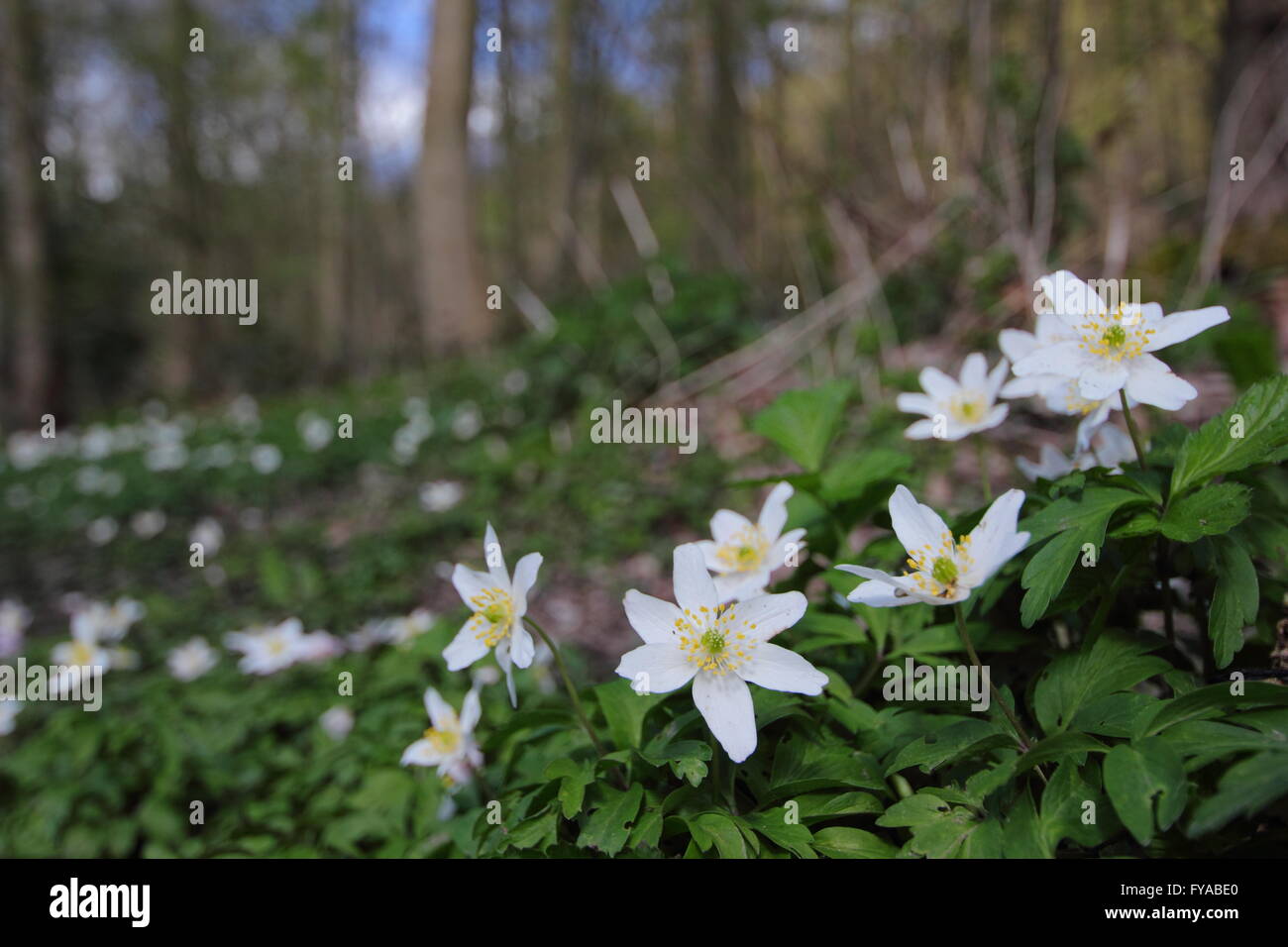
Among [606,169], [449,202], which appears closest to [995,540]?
[449,202]

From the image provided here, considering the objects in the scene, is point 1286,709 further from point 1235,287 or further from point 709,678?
point 1235,287

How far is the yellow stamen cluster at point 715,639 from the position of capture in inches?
40.0

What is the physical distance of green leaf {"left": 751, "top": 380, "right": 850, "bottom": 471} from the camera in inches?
57.3

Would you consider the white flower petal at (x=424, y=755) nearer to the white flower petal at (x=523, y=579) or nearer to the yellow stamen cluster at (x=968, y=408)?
the white flower petal at (x=523, y=579)

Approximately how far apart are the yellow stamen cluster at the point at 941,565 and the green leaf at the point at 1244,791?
1.08 feet

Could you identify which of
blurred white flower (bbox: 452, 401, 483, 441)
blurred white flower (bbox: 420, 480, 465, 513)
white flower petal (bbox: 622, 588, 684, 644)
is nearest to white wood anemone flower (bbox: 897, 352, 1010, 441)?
white flower petal (bbox: 622, 588, 684, 644)

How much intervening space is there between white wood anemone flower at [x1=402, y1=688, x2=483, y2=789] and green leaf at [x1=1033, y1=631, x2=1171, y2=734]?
888 mm

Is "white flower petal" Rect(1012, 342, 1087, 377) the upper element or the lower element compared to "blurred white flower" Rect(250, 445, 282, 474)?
lower

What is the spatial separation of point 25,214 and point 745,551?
13.5 metres

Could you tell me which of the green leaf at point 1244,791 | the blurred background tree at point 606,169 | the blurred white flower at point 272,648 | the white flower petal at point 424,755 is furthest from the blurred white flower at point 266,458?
the green leaf at point 1244,791

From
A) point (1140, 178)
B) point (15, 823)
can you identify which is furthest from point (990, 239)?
point (15, 823)

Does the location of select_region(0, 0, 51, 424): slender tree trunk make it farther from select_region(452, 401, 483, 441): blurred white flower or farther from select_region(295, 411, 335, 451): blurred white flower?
select_region(452, 401, 483, 441): blurred white flower

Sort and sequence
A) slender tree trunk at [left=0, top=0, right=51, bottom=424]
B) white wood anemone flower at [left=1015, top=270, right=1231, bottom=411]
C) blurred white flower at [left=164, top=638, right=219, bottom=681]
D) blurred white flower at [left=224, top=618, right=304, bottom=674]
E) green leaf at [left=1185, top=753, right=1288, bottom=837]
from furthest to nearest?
slender tree trunk at [left=0, top=0, right=51, bottom=424] → blurred white flower at [left=164, top=638, right=219, bottom=681] → blurred white flower at [left=224, top=618, right=304, bottom=674] → white wood anemone flower at [left=1015, top=270, right=1231, bottom=411] → green leaf at [left=1185, top=753, right=1288, bottom=837]

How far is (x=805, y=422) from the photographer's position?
149cm
